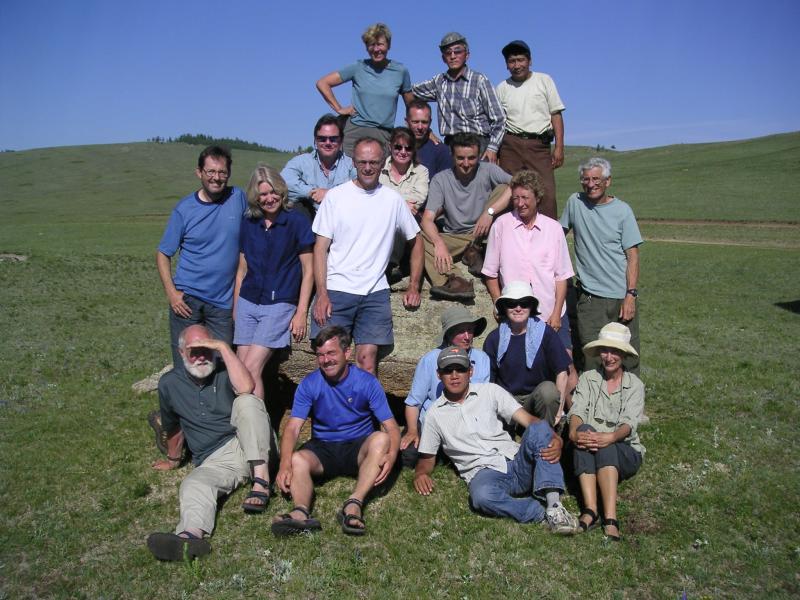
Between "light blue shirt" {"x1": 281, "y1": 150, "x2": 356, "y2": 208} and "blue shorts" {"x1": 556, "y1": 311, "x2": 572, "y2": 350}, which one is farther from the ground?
"light blue shirt" {"x1": 281, "y1": 150, "x2": 356, "y2": 208}

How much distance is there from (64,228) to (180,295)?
34518 mm

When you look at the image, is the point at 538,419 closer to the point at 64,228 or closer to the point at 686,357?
the point at 686,357

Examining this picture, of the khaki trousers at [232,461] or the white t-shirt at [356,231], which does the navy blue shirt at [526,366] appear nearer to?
the white t-shirt at [356,231]

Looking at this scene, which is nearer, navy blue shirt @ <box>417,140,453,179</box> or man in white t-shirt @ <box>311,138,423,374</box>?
man in white t-shirt @ <box>311,138,423,374</box>

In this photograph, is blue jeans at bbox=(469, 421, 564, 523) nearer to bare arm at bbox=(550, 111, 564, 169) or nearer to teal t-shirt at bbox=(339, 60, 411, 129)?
bare arm at bbox=(550, 111, 564, 169)

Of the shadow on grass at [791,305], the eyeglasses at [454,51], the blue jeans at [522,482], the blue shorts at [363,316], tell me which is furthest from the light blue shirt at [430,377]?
the shadow on grass at [791,305]

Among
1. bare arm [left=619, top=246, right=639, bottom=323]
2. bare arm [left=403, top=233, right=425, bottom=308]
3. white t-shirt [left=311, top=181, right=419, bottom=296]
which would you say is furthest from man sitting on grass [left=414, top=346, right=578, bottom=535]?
bare arm [left=619, top=246, right=639, bottom=323]

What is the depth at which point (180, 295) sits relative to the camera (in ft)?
24.5

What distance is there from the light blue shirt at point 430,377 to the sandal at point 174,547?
240 centimetres

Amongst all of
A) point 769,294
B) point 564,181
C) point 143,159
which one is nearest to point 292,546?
point 769,294

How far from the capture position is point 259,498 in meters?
6.33

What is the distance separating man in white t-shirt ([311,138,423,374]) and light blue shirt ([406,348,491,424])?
26.4 inches

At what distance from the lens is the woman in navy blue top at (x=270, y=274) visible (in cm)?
729

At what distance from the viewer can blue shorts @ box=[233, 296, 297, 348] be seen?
7.30 m
